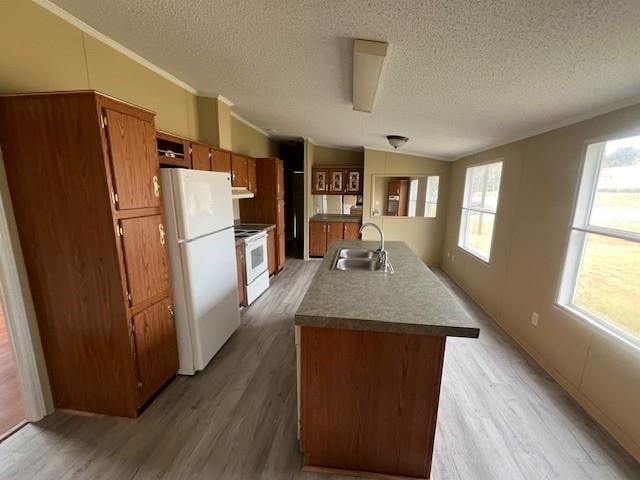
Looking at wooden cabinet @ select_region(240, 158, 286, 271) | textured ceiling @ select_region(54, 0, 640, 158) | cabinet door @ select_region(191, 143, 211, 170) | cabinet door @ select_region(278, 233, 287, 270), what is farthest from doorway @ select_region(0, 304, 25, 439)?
cabinet door @ select_region(278, 233, 287, 270)

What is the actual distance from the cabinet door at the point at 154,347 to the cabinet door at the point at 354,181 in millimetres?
4655

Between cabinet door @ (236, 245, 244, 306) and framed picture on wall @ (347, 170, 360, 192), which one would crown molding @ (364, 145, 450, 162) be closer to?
framed picture on wall @ (347, 170, 360, 192)

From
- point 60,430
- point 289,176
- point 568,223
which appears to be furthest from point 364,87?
point 289,176

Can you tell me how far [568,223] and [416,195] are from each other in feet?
12.0

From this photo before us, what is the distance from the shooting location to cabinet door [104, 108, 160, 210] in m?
1.59

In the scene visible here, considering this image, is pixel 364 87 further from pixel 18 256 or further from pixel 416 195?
pixel 416 195

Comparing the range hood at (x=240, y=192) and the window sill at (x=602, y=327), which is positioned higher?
the range hood at (x=240, y=192)

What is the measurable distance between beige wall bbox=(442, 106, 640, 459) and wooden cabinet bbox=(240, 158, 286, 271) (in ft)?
10.5

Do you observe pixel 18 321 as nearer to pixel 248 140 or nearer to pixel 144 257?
pixel 144 257

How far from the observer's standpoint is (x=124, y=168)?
1659 mm

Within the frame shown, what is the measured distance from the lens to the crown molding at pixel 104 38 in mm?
1651

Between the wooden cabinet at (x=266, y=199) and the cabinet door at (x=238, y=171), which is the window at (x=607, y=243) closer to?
the cabinet door at (x=238, y=171)

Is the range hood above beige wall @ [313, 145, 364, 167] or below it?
below

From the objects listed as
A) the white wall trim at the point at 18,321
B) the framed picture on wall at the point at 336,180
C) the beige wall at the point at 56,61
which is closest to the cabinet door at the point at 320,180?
the framed picture on wall at the point at 336,180
